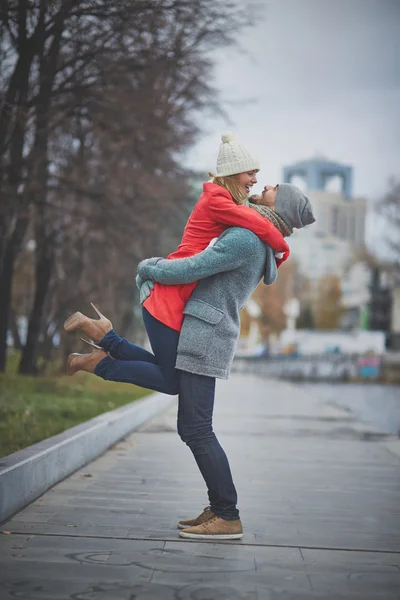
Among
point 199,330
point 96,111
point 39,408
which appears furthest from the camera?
point 96,111

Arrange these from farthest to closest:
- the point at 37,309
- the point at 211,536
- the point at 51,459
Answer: the point at 37,309
the point at 51,459
the point at 211,536

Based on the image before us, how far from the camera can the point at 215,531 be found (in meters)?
5.45

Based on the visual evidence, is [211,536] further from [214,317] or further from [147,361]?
[214,317]

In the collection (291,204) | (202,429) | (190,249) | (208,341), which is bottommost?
(202,429)

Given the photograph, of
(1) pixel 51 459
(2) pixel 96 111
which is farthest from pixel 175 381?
(2) pixel 96 111

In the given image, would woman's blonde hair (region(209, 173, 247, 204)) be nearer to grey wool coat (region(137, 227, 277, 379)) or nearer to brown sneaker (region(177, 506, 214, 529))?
grey wool coat (region(137, 227, 277, 379))

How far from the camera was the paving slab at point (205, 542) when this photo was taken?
440cm

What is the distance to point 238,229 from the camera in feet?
17.5

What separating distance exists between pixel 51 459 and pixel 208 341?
7.91ft

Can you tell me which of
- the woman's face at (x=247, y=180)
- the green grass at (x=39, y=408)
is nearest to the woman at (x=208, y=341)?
the woman's face at (x=247, y=180)

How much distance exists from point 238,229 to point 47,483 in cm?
272

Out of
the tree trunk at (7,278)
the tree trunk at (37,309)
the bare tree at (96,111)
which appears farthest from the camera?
the tree trunk at (37,309)

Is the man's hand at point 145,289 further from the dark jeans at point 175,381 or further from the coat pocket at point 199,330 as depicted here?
the coat pocket at point 199,330

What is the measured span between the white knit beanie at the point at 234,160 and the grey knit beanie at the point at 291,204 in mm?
216
